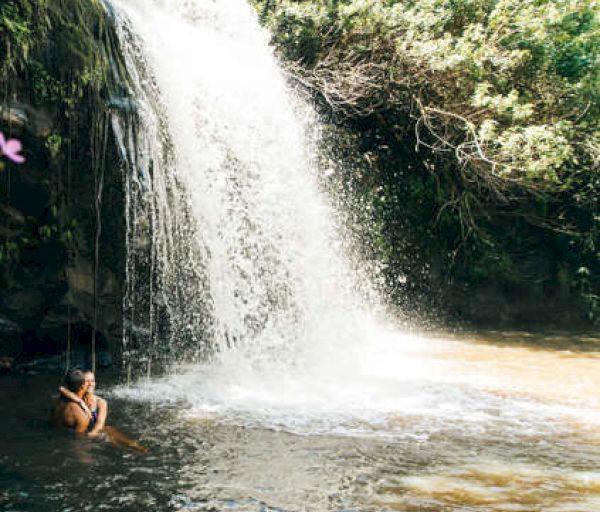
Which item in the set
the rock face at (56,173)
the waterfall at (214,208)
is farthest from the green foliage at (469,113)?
the rock face at (56,173)

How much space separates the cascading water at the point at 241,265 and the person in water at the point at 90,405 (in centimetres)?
93

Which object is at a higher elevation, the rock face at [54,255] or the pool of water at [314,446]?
the rock face at [54,255]

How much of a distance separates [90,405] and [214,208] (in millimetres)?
3926

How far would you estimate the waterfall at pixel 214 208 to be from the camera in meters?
7.75

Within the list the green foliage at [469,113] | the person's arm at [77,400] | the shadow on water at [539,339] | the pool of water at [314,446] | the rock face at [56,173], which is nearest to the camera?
the pool of water at [314,446]

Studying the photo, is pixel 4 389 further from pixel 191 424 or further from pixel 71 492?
pixel 71 492

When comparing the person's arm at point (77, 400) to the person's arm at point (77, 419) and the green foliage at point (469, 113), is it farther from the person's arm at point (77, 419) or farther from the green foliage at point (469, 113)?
the green foliage at point (469, 113)

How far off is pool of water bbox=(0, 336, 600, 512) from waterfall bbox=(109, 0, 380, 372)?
4.14 feet

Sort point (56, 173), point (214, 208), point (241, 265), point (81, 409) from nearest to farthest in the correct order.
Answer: point (81, 409)
point (56, 173)
point (214, 208)
point (241, 265)

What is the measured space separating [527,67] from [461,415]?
25.1 ft

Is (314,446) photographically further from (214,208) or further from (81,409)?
(214,208)

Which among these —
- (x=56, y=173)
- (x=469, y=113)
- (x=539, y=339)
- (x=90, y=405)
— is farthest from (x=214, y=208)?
(x=539, y=339)

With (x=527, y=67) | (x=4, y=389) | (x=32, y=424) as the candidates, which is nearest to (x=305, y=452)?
(x=32, y=424)

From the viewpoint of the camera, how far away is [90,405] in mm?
4707
